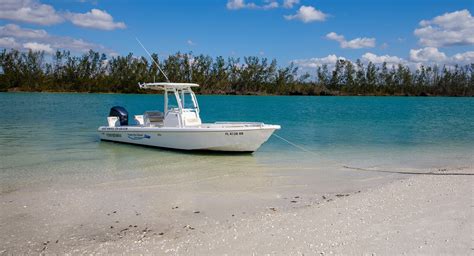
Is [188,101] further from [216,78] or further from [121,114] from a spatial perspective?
[216,78]

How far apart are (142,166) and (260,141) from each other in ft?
15.0

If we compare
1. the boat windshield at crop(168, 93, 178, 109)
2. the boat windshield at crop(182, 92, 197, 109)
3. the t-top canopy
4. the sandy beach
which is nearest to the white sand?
the sandy beach

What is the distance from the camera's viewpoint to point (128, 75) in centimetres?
13112

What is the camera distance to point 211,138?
55.0ft

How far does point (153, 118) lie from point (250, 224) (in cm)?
1205

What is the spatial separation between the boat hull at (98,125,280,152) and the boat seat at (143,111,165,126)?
0.56m

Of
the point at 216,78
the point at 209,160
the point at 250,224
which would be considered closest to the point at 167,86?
the point at 209,160

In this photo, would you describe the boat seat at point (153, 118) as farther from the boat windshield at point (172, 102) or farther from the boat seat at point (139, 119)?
the boat seat at point (139, 119)

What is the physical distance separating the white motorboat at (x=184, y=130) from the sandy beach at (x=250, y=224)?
254 inches

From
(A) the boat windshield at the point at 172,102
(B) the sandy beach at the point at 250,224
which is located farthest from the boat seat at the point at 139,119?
(B) the sandy beach at the point at 250,224

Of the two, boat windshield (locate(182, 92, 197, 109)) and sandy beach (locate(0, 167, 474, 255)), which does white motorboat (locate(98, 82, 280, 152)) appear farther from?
sandy beach (locate(0, 167, 474, 255))

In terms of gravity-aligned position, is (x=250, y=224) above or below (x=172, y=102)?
below

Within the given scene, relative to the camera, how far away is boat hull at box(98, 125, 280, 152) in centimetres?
1655

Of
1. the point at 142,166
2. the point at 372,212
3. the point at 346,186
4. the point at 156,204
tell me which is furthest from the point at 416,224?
the point at 142,166
